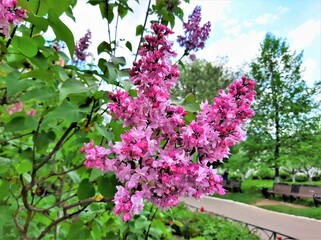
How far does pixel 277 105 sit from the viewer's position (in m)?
11.9

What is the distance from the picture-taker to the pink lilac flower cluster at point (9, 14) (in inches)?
23.4

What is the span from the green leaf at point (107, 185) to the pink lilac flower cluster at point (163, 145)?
0.27 ft

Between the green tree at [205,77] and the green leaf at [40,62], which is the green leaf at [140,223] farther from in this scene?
the green tree at [205,77]

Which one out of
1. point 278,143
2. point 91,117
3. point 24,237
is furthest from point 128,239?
point 278,143

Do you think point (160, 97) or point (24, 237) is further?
point (24, 237)

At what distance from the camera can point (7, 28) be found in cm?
63

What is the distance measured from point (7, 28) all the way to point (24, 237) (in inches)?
29.8

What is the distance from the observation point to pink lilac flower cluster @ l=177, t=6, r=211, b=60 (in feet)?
4.77

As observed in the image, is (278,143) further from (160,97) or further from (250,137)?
(160,97)

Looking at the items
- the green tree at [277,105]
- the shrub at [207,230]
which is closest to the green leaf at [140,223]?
the shrub at [207,230]

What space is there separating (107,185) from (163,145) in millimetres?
158

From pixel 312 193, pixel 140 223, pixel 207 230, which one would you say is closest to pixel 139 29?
pixel 140 223

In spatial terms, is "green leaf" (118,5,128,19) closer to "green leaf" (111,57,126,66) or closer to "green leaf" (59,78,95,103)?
"green leaf" (111,57,126,66)

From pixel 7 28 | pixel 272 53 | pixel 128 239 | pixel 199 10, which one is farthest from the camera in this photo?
pixel 272 53
